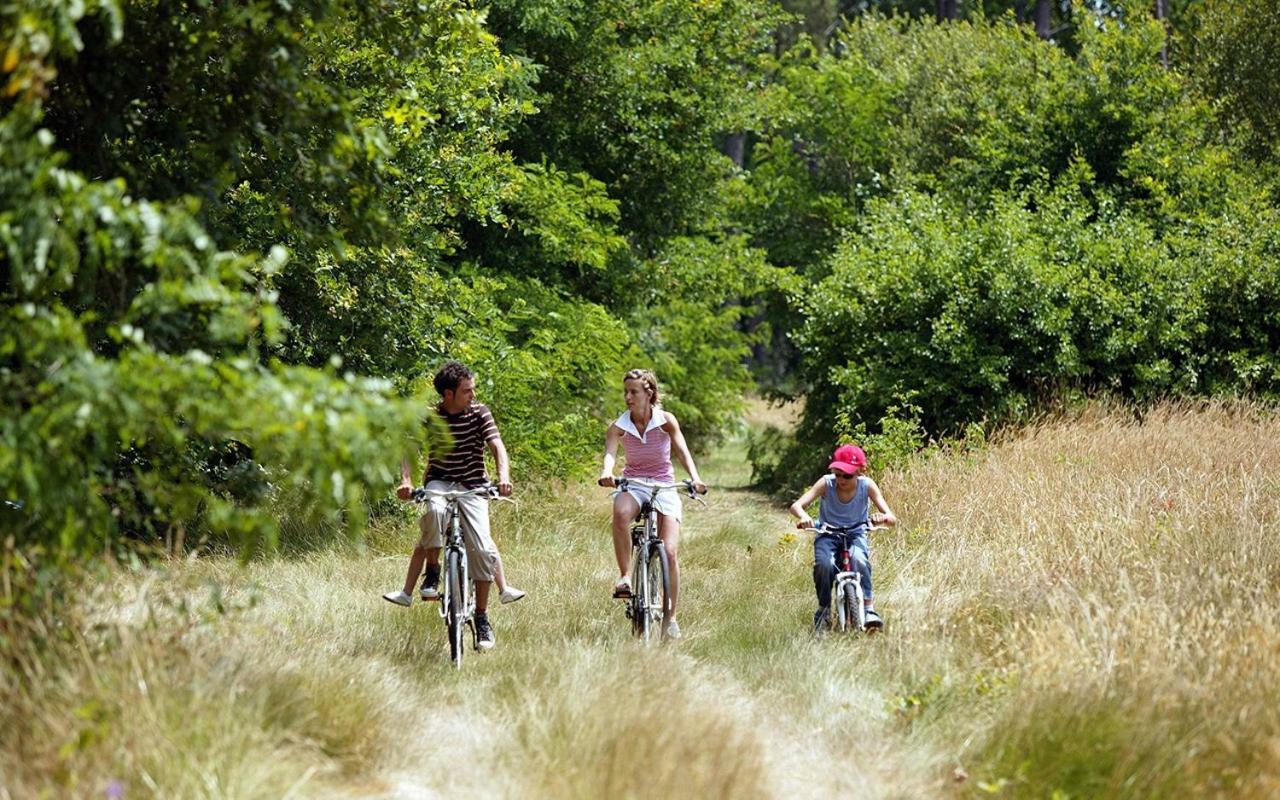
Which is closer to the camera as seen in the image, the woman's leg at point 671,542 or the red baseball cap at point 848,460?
the red baseball cap at point 848,460

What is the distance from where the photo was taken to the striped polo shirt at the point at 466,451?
8734 mm

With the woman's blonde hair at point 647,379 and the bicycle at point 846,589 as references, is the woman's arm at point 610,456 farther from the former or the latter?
the bicycle at point 846,589

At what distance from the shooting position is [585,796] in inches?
213

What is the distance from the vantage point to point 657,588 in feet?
29.8

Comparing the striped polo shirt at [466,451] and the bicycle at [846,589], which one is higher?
the striped polo shirt at [466,451]

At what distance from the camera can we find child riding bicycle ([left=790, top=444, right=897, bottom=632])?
889 cm

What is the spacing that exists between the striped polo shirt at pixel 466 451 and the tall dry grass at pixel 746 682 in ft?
3.70

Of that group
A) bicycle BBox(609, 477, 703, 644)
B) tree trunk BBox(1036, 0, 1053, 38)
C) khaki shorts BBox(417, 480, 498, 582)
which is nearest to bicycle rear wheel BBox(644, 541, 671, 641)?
bicycle BBox(609, 477, 703, 644)

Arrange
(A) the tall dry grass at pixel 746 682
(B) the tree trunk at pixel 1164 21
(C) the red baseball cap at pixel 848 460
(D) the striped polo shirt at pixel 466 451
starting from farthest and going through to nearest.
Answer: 1. (B) the tree trunk at pixel 1164 21
2. (C) the red baseball cap at pixel 848 460
3. (D) the striped polo shirt at pixel 466 451
4. (A) the tall dry grass at pixel 746 682

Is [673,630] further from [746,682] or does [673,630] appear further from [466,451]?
[466,451]

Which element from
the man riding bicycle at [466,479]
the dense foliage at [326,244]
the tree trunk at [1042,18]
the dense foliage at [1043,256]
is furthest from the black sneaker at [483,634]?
the tree trunk at [1042,18]

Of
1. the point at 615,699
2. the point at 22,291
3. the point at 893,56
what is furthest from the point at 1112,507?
the point at 893,56

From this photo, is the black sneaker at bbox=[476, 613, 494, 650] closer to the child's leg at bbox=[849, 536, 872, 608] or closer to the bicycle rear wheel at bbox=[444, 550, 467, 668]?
the bicycle rear wheel at bbox=[444, 550, 467, 668]

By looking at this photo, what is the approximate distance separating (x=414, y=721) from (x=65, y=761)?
2.02 m
